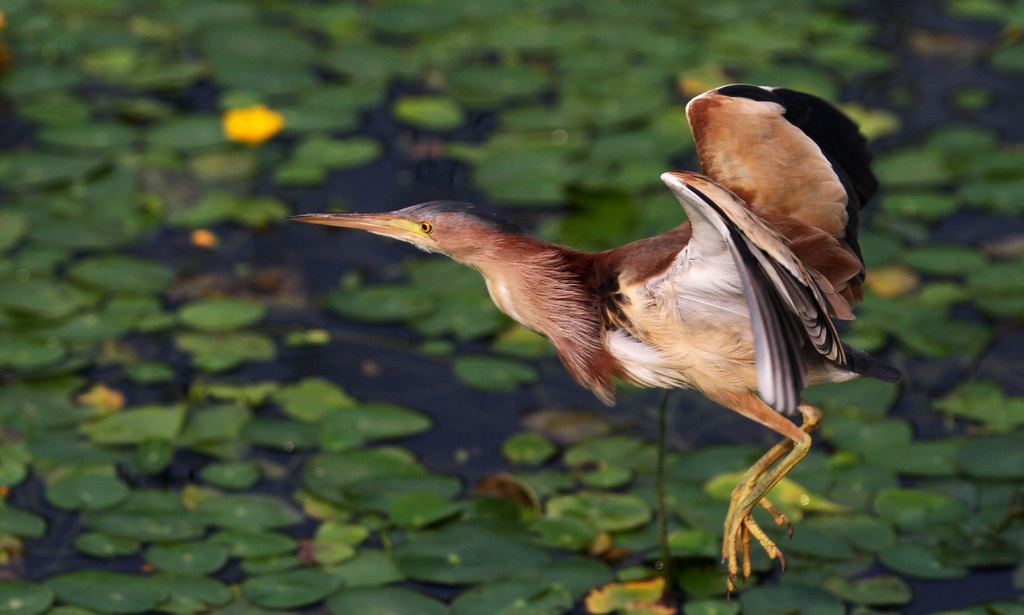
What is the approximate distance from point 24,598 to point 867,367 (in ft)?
6.61

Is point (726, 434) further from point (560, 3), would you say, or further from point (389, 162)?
point (560, 3)

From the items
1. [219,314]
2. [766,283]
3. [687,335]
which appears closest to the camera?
[766,283]

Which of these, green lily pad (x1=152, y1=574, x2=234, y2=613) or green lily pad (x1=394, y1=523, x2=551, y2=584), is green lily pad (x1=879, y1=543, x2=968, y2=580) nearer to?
green lily pad (x1=394, y1=523, x2=551, y2=584)

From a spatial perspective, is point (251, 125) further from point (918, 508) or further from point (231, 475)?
point (918, 508)

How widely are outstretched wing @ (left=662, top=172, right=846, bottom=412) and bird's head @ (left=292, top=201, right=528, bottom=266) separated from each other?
59 centimetres

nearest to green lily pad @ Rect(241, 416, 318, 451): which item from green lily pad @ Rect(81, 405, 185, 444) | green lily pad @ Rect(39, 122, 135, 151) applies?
green lily pad @ Rect(81, 405, 185, 444)

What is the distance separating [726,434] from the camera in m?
4.30

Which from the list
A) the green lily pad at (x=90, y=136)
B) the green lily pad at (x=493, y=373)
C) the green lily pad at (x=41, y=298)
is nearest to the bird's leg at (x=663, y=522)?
the green lily pad at (x=493, y=373)

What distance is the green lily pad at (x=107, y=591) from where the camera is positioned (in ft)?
11.7

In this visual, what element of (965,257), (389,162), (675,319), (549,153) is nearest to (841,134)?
(675,319)

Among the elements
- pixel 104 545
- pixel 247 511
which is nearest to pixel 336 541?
pixel 247 511

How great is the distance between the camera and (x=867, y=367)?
3.15 m

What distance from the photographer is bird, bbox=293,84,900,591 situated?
305cm

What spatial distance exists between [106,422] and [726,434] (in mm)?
1746
